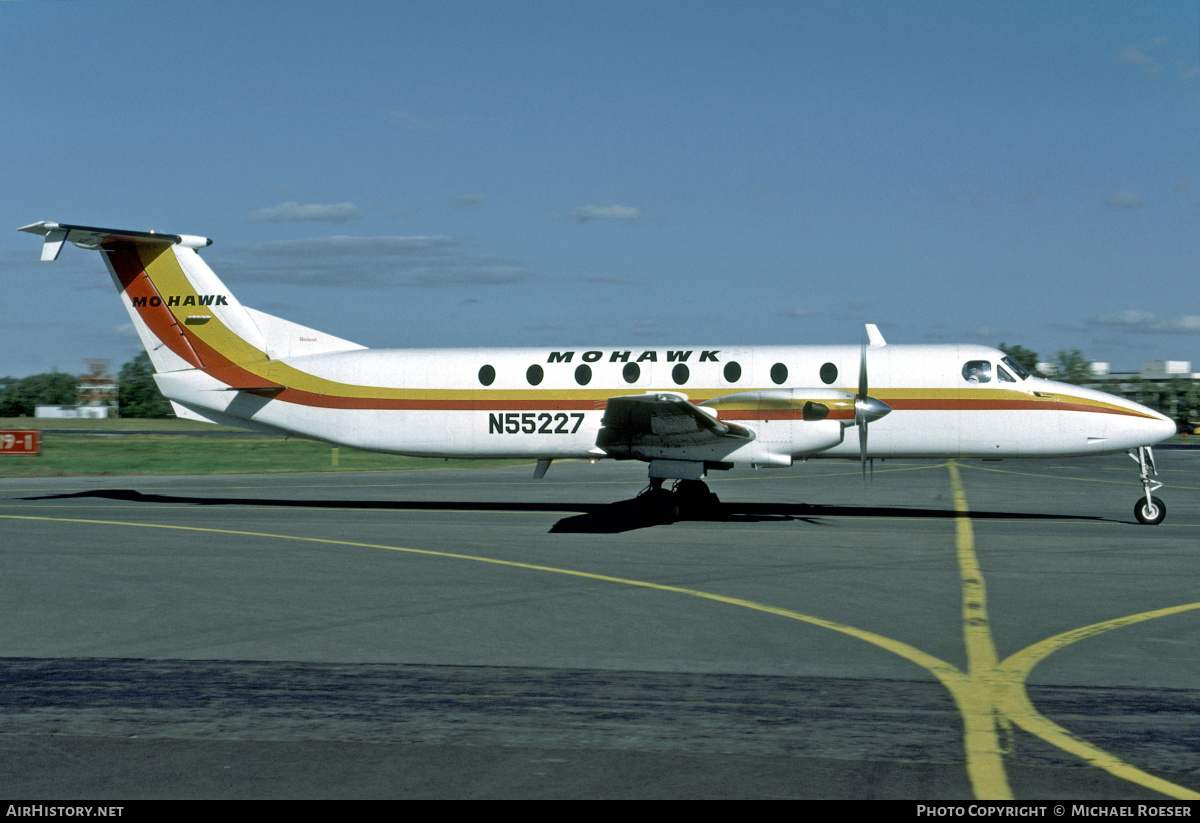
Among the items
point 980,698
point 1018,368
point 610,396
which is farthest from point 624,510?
point 980,698

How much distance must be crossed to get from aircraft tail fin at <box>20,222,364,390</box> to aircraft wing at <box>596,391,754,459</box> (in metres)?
6.93

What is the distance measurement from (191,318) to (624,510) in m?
10.4

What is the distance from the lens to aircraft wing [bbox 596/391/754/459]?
17.9 meters

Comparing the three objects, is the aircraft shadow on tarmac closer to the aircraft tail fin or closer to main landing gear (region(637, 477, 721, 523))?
main landing gear (region(637, 477, 721, 523))

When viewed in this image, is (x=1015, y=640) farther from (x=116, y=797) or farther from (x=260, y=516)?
(x=260, y=516)

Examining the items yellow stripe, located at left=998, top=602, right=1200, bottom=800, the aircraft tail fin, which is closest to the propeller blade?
yellow stripe, located at left=998, top=602, right=1200, bottom=800

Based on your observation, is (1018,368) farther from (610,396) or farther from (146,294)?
(146,294)

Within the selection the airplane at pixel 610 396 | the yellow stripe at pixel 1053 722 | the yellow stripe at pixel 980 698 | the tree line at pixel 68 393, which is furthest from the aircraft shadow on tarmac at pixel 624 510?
the tree line at pixel 68 393

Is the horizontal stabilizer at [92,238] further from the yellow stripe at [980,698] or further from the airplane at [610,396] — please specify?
A: the yellow stripe at [980,698]

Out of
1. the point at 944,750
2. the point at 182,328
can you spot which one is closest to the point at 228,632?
the point at 944,750

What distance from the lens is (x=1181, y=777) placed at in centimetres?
540

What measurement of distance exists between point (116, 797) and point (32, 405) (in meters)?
185

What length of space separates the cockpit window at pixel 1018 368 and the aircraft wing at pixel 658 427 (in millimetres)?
5269

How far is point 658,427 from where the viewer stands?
1889cm
